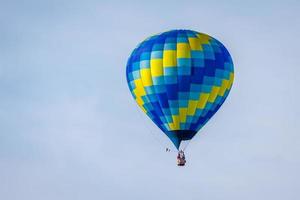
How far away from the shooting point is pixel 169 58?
100 metres

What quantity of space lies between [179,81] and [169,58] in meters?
1.65

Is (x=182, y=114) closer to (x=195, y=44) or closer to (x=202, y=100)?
(x=202, y=100)

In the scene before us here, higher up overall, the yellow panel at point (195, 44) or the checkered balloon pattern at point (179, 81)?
the yellow panel at point (195, 44)

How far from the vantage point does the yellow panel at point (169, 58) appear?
100188 millimetres

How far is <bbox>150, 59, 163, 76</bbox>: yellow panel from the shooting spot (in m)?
100

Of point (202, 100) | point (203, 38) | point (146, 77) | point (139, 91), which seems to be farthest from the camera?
point (203, 38)

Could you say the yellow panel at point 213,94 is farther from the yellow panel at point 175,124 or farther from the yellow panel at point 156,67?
the yellow panel at point 156,67

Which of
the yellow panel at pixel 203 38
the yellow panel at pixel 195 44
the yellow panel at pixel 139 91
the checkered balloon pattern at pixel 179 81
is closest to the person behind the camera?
the checkered balloon pattern at pixel 179 81

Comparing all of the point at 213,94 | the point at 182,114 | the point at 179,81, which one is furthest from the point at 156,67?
the point at 213,94

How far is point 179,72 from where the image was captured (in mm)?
100062

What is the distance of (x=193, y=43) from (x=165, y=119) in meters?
5.24

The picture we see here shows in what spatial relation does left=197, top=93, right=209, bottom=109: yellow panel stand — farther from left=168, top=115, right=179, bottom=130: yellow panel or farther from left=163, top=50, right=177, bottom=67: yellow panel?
left=163, top=50, right=177, bottom=67: yellow panel

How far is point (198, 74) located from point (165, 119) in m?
3.58

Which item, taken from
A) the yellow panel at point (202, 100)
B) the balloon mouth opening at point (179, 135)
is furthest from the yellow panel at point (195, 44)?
the balloon mouth opening at point (179, 135)
